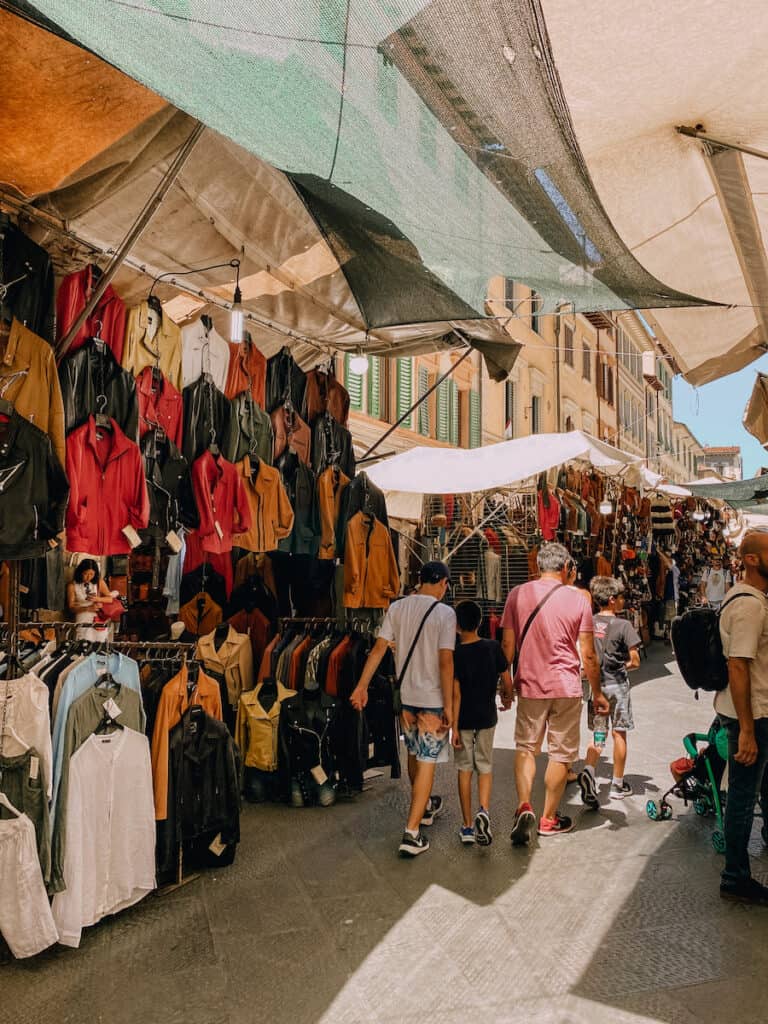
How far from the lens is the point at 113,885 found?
3756 mm

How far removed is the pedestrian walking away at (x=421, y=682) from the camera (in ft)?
16.2

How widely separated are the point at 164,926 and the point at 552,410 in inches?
945

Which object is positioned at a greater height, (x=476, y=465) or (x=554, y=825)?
(x=476, y=465)

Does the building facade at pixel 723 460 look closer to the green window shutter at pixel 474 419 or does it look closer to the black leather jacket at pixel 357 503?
→ the green window shutter at pixel 474 419

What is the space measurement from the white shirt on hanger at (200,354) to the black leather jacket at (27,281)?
110 cm

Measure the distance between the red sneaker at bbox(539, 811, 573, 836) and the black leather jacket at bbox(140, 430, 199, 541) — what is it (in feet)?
10.5

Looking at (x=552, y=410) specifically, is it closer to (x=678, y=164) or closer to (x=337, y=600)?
(x=337, y=600)

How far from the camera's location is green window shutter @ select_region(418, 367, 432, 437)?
690 inches

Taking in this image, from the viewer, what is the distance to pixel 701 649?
4277 millimetres

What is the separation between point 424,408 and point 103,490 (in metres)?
15.2

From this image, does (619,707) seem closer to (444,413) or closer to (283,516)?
(283,516)

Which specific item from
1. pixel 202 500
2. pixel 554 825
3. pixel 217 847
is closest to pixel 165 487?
pixel 202 500

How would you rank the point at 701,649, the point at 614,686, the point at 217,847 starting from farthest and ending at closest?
the point at 614,686 → the point at 217,847 → the point at 701,649

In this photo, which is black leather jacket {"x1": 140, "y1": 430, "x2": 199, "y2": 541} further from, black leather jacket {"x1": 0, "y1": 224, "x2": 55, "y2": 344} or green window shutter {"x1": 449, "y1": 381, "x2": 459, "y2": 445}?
green window shutter {"x1": 449, "y1": 381, "x2": 459, "y2": 445}
